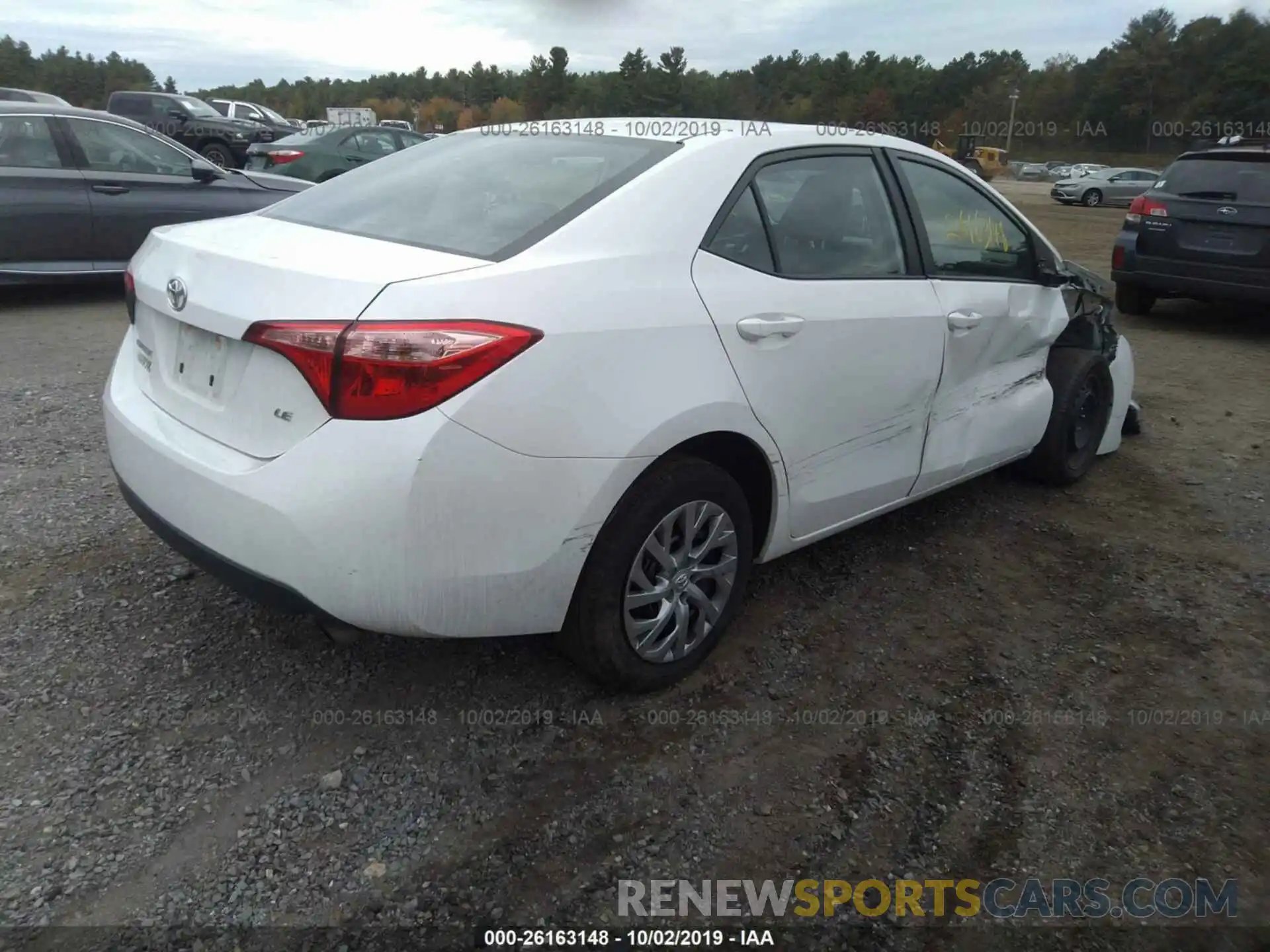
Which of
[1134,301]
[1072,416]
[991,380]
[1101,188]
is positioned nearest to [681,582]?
[991,380]

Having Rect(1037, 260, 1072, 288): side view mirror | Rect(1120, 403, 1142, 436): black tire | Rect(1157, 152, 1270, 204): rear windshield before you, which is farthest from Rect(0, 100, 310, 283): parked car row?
Rect(1157, 152, 1270, 204): rear windshield

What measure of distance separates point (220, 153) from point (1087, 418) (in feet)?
67.1

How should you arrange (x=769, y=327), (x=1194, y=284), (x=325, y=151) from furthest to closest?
(x=325, y=151), (x=1194, y=284), (x=769, y=327)

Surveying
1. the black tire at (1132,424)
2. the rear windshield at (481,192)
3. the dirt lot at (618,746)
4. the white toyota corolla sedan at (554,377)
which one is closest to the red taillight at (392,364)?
the white toyota corolla sedan at (554,377)

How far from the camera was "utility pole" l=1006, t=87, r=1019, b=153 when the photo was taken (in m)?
64.5

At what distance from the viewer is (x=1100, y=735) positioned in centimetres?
282

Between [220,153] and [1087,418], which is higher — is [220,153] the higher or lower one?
the higher one

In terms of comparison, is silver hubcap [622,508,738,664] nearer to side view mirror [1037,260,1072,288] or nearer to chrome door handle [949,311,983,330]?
chrome door handle [949,311,983,330]

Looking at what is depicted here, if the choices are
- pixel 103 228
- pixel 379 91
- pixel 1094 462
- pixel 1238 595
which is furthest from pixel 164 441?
pixel 379 91

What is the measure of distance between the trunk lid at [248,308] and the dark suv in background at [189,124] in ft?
64.5

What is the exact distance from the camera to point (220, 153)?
67.3ft

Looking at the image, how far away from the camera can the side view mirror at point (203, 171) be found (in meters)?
7.86

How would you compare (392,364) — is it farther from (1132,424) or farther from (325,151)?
(325,151)

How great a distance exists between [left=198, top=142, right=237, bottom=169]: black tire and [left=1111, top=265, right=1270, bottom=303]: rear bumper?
59.6ft
